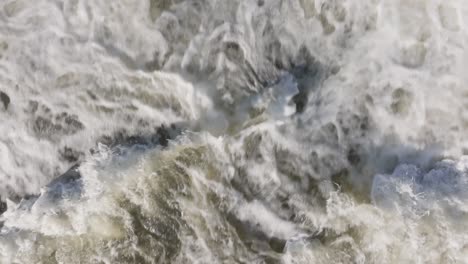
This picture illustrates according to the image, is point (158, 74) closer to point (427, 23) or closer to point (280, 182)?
point (280, 182)

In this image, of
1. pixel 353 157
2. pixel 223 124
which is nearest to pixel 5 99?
pixel 223 124

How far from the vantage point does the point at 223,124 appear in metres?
4.68

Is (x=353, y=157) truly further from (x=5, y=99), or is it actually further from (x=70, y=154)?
(x=5, y=99)

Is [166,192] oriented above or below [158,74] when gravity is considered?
below

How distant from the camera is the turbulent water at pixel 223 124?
14.8ft

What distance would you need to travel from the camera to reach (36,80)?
4711mm

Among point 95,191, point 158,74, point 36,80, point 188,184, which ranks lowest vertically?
point 95,191

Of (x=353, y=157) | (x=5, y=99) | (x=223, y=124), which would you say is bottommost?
(x=5, y=99)

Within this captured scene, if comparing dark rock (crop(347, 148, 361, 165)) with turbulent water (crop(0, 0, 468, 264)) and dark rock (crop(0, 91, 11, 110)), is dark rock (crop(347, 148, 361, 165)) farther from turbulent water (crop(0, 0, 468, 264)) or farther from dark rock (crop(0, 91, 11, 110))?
dark rock (crop(0, 91, 11, 110))

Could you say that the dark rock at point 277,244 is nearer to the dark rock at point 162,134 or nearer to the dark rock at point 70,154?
the dark rock at point 162,134

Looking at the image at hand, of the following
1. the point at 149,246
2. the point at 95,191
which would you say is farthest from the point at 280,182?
the point at 95,191

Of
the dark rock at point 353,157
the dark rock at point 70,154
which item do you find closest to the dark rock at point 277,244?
the dark rock at point 353,157

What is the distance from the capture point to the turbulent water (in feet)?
14.8

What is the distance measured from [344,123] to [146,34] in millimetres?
2243
